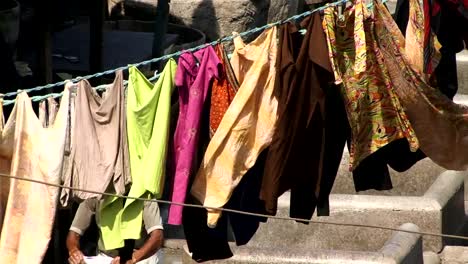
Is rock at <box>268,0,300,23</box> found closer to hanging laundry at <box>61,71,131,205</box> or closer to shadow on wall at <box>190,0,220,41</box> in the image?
shadow on wall at <box>190,0,220,41</box>

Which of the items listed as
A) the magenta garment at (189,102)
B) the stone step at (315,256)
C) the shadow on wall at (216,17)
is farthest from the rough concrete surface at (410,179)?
the magenta garment at (189,102)

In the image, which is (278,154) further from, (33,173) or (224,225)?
(33,173)

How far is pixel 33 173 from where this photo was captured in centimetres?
831

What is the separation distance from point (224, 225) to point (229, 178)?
53 cm

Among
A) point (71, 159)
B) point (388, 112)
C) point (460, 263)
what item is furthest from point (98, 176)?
point (460, 263)

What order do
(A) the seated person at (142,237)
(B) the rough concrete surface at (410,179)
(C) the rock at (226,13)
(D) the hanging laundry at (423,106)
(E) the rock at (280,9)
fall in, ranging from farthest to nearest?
(E) the rock at (280,9), (C) the rock at (226,13), (B) the rough concrete surface at (410,179), (A) the seated person at (142,237), (D) the hanging laundry at (423,106)

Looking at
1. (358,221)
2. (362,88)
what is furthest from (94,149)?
(358,221)

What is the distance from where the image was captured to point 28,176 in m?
8.32

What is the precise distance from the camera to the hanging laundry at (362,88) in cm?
831

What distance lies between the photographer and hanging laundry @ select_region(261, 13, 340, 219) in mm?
8242

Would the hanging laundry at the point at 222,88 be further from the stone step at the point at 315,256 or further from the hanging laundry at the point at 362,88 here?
the stone step at the point at 315,256

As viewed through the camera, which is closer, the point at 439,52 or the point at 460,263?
the point at 439,52

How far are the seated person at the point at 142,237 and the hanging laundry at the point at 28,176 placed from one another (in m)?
1.73

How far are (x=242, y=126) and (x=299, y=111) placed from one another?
1.10ft
